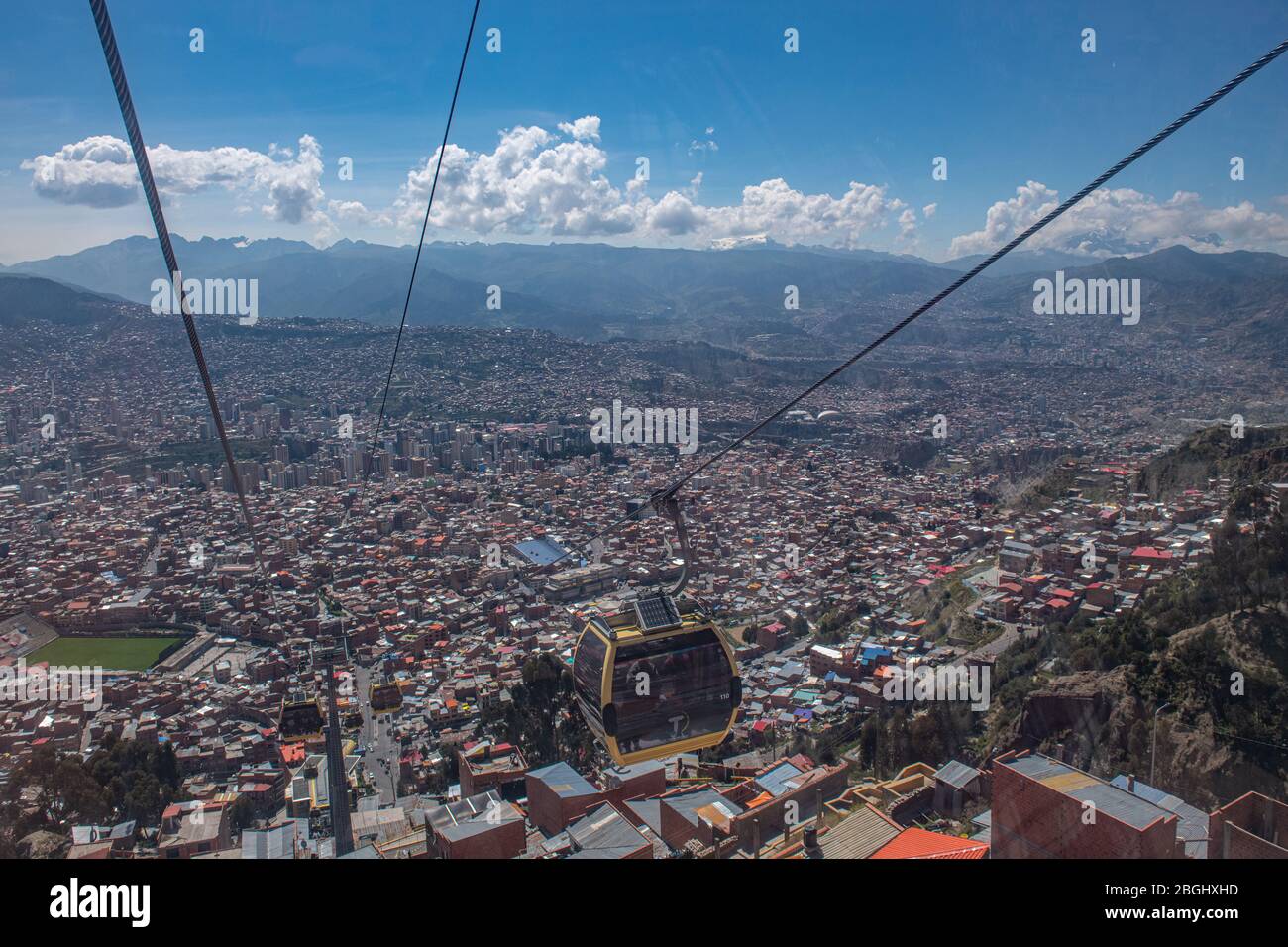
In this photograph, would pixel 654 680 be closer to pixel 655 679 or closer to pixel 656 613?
pixel 655 679

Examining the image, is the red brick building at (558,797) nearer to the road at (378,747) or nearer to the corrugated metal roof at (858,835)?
the corrugated metal roof at (858,835)

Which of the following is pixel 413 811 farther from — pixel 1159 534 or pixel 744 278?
pixel 744 278

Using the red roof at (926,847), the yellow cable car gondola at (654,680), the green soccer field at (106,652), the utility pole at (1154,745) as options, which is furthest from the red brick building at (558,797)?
the green soccer field at (106,652)

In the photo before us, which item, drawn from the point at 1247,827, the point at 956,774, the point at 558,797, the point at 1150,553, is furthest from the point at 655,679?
the point at 1150,553

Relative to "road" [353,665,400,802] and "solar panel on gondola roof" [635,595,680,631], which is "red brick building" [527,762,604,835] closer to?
"road" [353,665,400,802]

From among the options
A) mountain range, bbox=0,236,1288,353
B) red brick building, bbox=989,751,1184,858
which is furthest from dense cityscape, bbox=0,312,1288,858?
mountain range, bbox=0,236,1288,353

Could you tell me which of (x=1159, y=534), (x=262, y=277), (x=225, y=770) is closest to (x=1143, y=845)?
(x=225, y=770)
